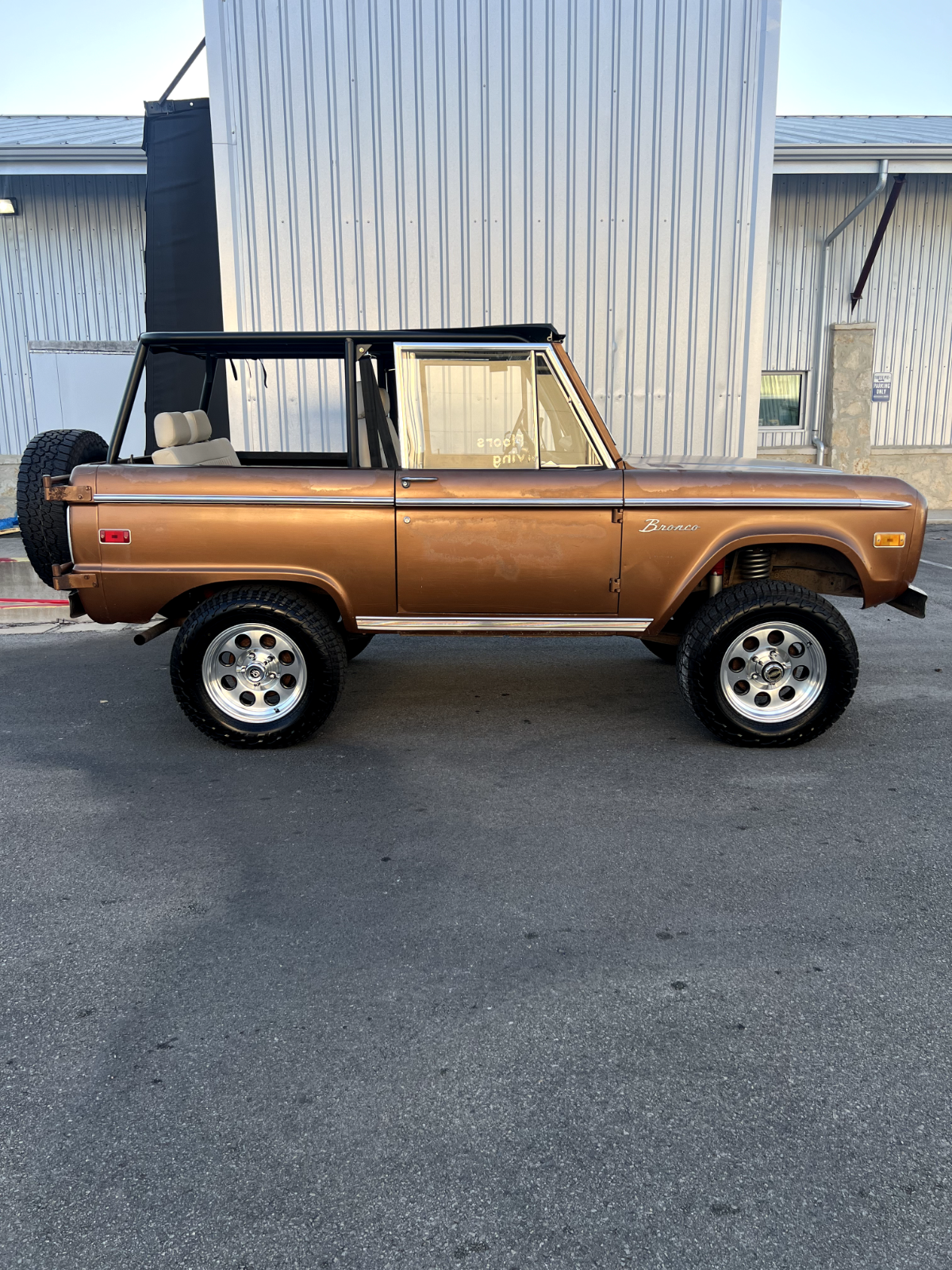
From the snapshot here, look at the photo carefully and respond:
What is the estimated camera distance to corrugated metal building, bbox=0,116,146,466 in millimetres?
13102

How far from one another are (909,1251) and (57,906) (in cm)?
275

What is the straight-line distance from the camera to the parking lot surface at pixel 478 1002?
2.02m

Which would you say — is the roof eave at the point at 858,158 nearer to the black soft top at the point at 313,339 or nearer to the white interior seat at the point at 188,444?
the black soft top at the point at 313,339

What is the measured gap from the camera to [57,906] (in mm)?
3330

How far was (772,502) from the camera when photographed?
4.71 meters

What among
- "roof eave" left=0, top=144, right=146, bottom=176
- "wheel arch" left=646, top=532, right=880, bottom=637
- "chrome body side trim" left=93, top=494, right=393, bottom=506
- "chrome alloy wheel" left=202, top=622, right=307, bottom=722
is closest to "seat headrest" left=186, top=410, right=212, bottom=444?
"chrome body side trim" left=93, top=494, right=393, bottom=506

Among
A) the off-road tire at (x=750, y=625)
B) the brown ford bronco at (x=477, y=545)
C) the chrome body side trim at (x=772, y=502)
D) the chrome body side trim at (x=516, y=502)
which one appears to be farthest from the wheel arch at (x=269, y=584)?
the off-road tire at (x=750, y=625)

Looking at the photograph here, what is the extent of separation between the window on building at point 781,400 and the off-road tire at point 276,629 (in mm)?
11422

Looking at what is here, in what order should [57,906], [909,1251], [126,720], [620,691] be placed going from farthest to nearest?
[620,691] < [126,720] < [57,906] < [909,1251]

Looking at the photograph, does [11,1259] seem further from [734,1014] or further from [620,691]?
[620,691]

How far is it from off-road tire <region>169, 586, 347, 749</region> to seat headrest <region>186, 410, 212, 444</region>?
107 centimetres

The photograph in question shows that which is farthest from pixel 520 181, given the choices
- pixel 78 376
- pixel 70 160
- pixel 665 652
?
pixel 78 376

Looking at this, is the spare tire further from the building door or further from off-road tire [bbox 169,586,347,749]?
the building door

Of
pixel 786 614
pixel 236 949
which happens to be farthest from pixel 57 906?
pixel 786 614
